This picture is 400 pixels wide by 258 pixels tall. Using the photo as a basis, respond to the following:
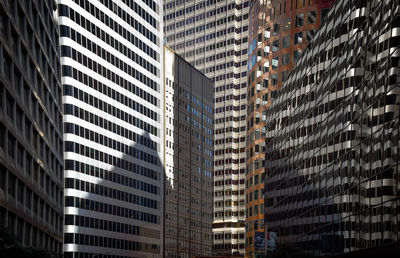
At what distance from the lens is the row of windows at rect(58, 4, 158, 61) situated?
13312cm

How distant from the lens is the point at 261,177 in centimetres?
12506

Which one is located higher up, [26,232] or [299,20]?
[299,20]

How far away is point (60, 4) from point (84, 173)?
29.7 metres

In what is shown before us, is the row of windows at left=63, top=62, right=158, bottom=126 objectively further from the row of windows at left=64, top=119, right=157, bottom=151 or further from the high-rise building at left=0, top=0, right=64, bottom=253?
the high-rise building at left=0, top=0, right=64, bottom=253

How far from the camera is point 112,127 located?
146m

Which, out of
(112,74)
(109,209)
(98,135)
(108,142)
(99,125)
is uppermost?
(112,74)

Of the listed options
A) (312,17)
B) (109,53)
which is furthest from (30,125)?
(109,53)

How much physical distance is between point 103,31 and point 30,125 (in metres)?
85.8

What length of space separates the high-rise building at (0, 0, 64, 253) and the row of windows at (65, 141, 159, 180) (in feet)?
165

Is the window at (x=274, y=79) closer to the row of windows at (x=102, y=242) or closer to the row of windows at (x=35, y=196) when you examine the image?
the row of windows at (x=102, y=242)

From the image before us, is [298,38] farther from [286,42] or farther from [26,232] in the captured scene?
[26,232]

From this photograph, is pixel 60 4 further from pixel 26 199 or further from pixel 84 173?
pixel 26 199

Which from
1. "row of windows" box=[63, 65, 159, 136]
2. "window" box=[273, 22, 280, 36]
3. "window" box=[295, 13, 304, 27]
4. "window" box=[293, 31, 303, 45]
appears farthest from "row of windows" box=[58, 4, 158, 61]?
"window" box=[295, 13, 304, 27]

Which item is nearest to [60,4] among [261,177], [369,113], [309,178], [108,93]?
[108,93]
